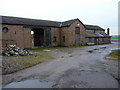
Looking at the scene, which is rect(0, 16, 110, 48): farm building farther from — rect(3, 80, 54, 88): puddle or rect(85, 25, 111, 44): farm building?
rect(3, 80, 54, 88): puddle

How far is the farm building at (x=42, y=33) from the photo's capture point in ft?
76.4

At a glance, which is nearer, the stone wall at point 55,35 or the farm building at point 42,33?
the farm building at point 42,33

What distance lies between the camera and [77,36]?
101 ft

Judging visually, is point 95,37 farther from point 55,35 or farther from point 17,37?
point 17,37

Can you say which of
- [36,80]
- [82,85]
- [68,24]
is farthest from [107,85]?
[68,24]

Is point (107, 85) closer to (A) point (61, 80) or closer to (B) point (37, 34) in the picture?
(A) point (61, 80)

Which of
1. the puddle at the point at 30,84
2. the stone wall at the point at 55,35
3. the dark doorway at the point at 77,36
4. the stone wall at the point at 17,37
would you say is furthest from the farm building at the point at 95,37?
the puddle at the point at 30,84

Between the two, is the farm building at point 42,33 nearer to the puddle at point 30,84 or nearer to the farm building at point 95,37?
the farm building at point 95,37

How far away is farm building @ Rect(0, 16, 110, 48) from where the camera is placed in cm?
2328

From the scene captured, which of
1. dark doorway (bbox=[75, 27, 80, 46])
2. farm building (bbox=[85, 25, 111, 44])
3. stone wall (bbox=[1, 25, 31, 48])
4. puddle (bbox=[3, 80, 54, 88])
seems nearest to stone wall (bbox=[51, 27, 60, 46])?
dark doorway (bbox=[75, 27, 80, 46])

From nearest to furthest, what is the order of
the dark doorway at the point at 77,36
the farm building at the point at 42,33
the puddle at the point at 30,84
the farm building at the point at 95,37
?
the puddle at the point at 30,84
the farm building at the point at 42,33
the dark doorway at the point at 77,36
the farm building at the point at 95,37

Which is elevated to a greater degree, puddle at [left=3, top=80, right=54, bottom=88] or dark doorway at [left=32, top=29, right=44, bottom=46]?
dark doorway at [left=32, top=29, right=44, bottom=46]

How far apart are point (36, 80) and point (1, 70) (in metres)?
3.45

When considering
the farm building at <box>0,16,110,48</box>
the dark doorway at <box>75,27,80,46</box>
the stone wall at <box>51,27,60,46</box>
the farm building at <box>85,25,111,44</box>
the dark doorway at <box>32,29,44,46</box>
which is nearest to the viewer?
the farm building at <box>0,16,110,48</box>
